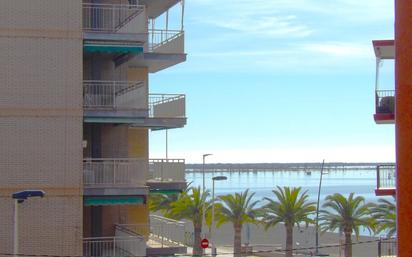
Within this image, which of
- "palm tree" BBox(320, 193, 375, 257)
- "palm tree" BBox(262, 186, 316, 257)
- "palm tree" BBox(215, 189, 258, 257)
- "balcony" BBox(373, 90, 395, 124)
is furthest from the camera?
"palm tree" BBox(215, 189, 258, 257)

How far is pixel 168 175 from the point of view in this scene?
94.0 feet

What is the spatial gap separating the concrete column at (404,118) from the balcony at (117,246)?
21.2 m

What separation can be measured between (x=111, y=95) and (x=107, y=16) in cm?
274

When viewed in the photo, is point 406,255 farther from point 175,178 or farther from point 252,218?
point 252,218

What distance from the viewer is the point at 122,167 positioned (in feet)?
83.4

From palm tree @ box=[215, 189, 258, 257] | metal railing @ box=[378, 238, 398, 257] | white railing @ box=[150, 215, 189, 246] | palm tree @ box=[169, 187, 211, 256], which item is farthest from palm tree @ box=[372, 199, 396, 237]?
white railing @ box=[150, 215, 189, 246]

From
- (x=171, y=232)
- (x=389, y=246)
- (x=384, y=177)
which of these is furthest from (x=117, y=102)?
(x=389, y=246)

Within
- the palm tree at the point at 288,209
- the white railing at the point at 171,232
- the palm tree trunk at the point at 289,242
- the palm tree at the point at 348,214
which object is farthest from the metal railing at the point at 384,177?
the palm tree at the point at 288,209

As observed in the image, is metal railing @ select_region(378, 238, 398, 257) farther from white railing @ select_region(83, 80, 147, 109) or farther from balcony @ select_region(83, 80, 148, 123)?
white railing @ select_region(83, 80, 147, 109)

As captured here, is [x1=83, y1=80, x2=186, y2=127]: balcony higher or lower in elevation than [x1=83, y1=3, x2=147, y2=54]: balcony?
lower

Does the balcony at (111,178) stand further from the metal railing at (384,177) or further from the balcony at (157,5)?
the balcony at (157,5)

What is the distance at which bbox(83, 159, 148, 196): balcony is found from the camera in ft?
81.6

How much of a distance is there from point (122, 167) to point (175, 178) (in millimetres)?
3614

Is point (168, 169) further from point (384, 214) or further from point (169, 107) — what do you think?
point (384, 214)
